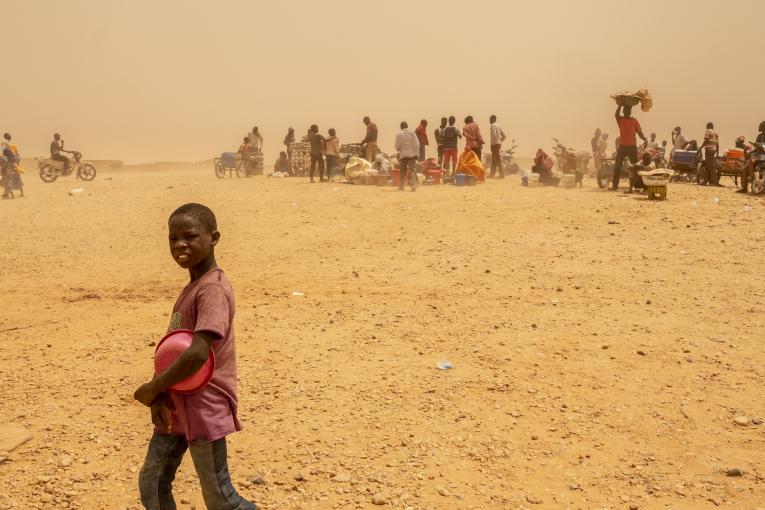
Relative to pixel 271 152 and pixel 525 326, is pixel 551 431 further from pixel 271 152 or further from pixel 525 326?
pixel 271 152

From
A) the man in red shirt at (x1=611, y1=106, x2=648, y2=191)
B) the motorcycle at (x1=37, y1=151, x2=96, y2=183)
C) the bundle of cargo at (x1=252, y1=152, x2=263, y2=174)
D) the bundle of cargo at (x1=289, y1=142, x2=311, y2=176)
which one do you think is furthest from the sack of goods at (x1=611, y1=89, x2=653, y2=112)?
the motorcycle at (x1=37, y1=151, x2=96, y2=183)

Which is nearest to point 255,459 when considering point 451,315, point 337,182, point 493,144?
point 451,315

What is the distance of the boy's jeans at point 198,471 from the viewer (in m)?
2.46

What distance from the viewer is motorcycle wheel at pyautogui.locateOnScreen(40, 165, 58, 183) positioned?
1936cm

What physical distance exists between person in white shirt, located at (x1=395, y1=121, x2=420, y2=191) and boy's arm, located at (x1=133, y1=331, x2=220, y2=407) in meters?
11.7

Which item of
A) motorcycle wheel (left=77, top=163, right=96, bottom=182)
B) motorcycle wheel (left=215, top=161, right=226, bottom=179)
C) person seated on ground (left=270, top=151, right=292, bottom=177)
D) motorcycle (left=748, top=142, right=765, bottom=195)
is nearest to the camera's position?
motorcycle (left=748, top=142, right=765, bottom=195)

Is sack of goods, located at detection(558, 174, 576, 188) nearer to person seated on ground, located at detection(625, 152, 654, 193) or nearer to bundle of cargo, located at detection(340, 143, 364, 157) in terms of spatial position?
person seated on ground, located at detection(625, 152, 654, 193)

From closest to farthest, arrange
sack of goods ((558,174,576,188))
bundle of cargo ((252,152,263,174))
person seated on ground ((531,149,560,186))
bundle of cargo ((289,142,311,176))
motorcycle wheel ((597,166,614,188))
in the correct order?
motorcycle wheel ((597,166,614,188)) → sack of goods ((558,174,576,188)) → person seated on ground ((531,149,560,186)) → bundle of cargo ((289,142,311,176)) → bundle of cargo ((252,152,263,174))

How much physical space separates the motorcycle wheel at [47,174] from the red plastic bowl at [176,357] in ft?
63.6

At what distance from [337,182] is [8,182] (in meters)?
7.80

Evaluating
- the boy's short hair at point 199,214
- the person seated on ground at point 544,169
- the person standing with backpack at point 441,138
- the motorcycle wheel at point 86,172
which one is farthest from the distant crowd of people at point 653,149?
the motorcycle wheel at point 86,172

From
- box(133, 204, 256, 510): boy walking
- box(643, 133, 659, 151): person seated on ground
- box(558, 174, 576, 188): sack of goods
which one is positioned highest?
box(643, 133, 659, 151): person seated on ground

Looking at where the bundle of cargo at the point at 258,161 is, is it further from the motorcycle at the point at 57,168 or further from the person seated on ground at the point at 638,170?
the person seated on ground at the point at 638,170

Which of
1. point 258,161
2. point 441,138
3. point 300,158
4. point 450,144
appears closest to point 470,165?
point 450,144
